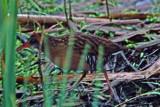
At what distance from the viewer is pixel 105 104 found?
2939 millimetres

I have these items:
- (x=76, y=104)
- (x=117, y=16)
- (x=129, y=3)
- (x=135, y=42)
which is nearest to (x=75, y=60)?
(x=76, y=104)

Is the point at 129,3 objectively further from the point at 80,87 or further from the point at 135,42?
the point at 80,87

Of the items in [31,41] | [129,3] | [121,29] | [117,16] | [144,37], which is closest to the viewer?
[31,41]

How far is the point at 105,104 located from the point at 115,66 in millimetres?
903

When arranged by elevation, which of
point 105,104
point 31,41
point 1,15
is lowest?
point 105,104

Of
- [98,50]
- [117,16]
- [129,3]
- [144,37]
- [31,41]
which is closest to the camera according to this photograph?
[98,50]

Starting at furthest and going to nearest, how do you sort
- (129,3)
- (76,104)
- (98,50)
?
1. (129,3)
2. (98,50)
3. (76,104)

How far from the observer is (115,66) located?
3.75 m

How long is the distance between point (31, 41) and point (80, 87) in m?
0.74

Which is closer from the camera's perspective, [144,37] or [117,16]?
[144,37]

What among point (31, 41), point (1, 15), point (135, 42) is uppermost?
point (1, 15)

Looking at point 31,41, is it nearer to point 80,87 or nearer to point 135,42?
point 80,87

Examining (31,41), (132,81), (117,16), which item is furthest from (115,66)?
(117,16)

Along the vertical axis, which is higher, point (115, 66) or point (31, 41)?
point (31, 41)
